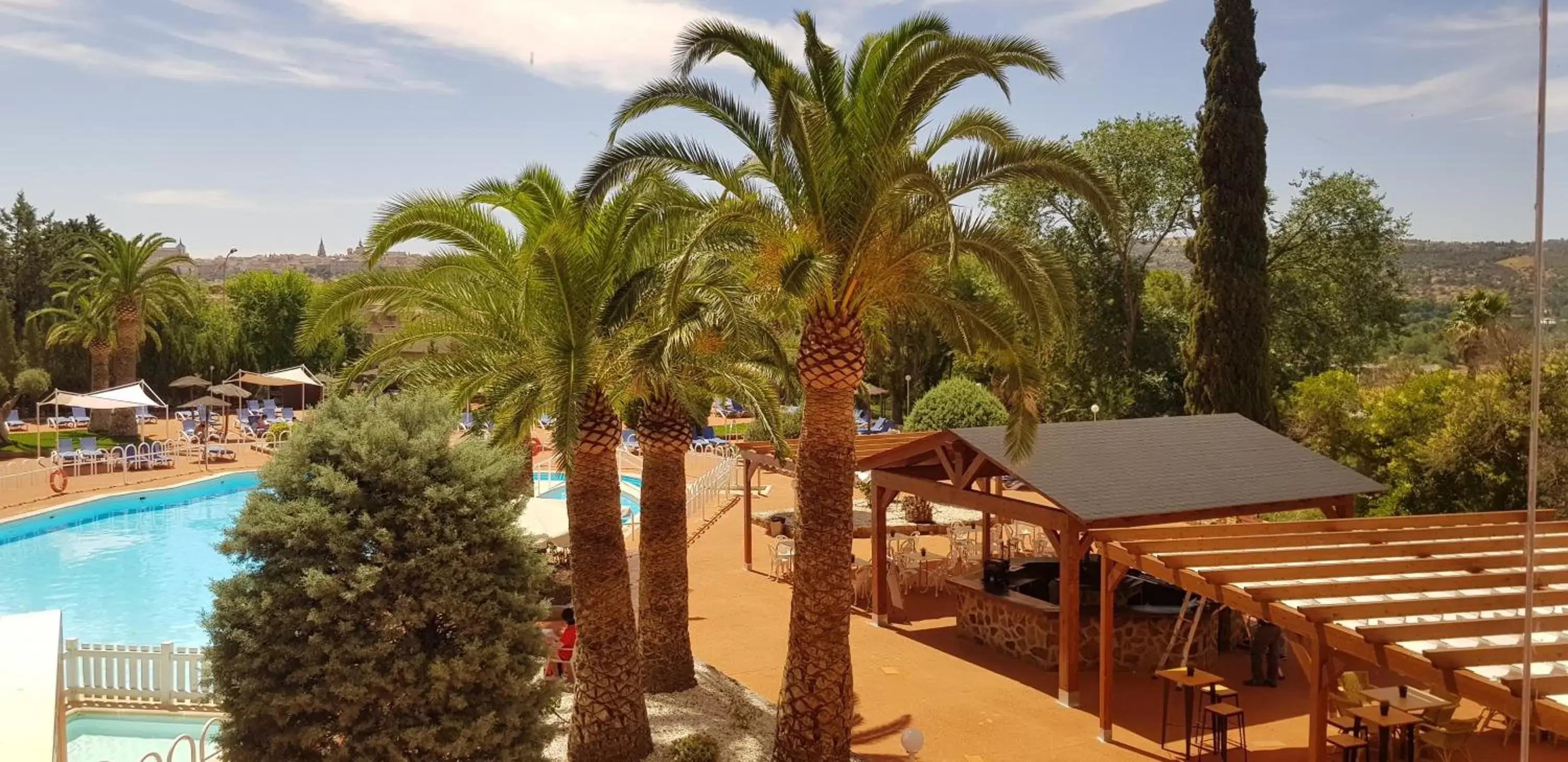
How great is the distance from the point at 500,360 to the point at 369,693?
4.29 meters

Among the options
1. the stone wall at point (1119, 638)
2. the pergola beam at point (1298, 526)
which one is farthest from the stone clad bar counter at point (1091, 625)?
the pergola beam at point (1298, 526)

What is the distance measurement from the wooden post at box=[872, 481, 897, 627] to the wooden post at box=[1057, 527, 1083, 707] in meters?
3.96

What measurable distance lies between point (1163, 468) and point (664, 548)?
23.8 ft

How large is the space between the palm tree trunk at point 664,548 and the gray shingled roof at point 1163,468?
3.94 metres

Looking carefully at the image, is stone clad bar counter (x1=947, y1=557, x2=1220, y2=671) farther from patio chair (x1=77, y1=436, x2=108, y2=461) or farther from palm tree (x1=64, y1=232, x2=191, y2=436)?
palm tree (x1=64, y1=232, x2=191, y2=436)

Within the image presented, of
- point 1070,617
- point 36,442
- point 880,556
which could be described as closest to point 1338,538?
point 1070,617

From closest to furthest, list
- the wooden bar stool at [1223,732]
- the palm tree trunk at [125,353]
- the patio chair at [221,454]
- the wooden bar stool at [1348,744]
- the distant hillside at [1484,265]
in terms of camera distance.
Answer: the distant hillside at [1484,265] → the wooden bar stool at [1348,744] → the wooden bar stool at [1223,732] → the patio chair at [221,454] → the palm tree trunk at [125,353]

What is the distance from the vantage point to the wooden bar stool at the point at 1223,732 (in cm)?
1082

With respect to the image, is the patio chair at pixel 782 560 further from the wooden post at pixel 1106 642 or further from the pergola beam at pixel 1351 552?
the pergola beam at pixel 1351 552

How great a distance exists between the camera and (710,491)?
27.5m

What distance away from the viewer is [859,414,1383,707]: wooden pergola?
13.0 metres

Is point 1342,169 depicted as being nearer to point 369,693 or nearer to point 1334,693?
point 1334,693

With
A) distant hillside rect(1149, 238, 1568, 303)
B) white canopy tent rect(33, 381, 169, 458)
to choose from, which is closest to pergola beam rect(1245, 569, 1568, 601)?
distant hillside rect(1149, 238, 1568, 303)

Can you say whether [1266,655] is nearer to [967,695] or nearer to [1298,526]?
[1298,526]
